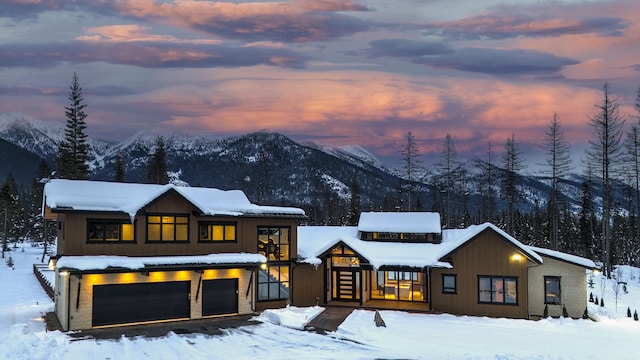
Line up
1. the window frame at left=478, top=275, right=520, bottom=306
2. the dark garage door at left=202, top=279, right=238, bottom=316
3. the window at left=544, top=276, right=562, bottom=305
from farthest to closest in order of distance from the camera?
the window frame at left=478, top=275, right=520, bottom=306 < the window at left=544, top=276, right=562, bottom=305 < the dark garage door at left=202, top=279, right=238, bottom=316

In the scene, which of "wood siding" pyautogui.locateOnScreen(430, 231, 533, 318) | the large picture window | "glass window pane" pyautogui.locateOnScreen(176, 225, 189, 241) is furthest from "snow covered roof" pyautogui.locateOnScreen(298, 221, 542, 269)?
"glass window pane" pyautogui.locateOnScreen(176, 225, 189, 241)

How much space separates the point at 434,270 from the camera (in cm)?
2305

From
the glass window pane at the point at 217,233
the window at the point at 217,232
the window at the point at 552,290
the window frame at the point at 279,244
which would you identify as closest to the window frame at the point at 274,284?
the window frame at the point at 279,244

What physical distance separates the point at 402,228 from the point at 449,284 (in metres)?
4.77

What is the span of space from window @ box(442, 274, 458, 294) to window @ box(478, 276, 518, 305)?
1192 mm

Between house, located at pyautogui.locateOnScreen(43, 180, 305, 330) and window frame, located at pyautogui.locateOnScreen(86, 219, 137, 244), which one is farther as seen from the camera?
window frame, located at pyautogui.locateOnScreen(86, 219, 137, 244)

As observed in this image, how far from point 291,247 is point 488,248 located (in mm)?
9561

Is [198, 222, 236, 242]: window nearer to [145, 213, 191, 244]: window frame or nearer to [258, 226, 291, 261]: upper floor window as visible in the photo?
[145, 213, 191, 244]: window frame

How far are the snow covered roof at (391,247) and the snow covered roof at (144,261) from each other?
365 cm

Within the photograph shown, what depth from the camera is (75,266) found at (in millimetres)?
16969

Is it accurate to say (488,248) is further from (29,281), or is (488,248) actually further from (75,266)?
(29,281)

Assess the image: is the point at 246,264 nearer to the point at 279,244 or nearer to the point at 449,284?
the point at 279,244

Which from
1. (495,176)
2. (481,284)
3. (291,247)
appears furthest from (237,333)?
(495,176)

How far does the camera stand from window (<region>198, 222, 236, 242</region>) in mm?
21250
